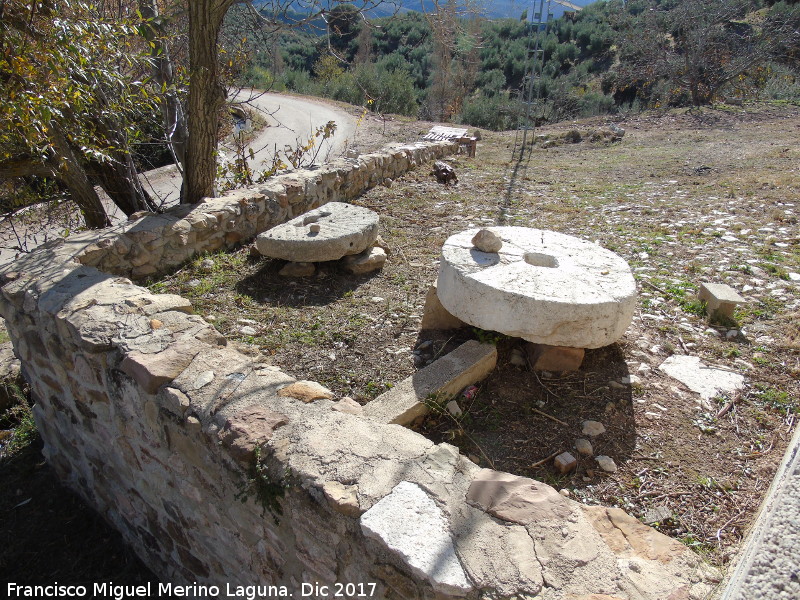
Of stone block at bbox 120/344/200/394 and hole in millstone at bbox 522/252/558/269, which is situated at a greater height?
hole in millstone at bbox 522/252/558/269

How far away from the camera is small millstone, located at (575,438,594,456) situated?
2734 mm

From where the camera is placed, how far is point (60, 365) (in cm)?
310

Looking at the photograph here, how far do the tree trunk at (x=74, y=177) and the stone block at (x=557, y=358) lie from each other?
13.4 ft

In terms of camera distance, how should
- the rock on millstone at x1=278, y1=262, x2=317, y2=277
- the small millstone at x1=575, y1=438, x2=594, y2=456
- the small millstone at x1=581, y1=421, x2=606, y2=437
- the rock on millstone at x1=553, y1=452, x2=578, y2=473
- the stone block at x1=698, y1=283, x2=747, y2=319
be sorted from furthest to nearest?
the rock on millstone at x1=278, y1=262, x2=317, y2=277
the stone block at x1=698, y1=283, x2=747, y2=319
the small millstone at x1=581, y1=421, x2=606, y2=437
the small millstone at x1=575, y1=438, x2=594, y2=456
the rock on millstone at x1=553, y1=452, x2=578, y2=473

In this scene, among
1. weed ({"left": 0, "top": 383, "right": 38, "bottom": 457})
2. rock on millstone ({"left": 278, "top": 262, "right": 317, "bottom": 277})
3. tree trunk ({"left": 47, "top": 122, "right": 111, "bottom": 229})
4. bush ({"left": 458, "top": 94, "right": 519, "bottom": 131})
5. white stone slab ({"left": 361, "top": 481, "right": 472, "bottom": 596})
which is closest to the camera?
white stone slab ({"left": 361, "top": 481, "right": 472, "bottom": 596})

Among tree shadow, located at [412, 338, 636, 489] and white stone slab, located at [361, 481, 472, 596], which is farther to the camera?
tree shadow, located at [412, 338, 636, 489]

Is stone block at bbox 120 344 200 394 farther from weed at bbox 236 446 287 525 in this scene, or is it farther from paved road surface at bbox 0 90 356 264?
paved road surface at bbox 0 90 356 264

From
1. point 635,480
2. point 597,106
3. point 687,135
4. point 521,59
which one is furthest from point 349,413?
point 521,59

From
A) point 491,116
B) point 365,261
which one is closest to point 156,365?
point 365,261

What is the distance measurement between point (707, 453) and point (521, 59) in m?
26.4

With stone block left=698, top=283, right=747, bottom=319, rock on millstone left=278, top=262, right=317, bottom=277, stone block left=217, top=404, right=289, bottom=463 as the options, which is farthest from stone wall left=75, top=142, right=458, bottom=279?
stone block left=698, top=283, right=747, bottom=319

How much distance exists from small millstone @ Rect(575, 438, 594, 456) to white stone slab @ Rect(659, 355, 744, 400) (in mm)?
883

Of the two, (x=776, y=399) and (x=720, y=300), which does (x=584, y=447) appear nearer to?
(x=776, y=399)

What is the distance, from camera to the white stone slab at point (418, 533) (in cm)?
158
